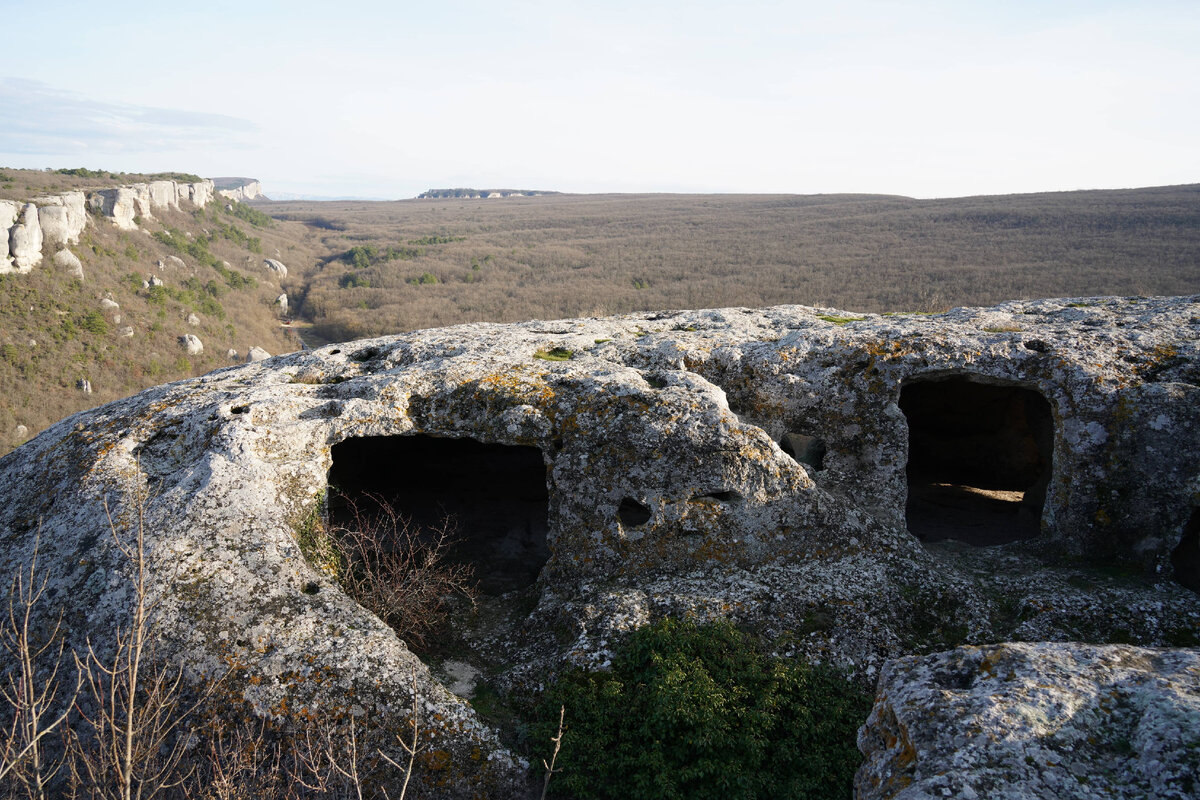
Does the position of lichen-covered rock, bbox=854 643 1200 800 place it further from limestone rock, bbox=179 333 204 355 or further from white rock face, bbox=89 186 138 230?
white rock face, bbox=89 186 138 230

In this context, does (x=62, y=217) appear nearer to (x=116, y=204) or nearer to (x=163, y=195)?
(x=116, y=204)

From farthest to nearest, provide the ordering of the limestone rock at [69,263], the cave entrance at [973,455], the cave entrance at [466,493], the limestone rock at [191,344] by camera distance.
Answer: the limestone rock at [191,344] < the limestone rock at [69,263] < the cave entrance at [973,455] < the cave entrance at [466,493]

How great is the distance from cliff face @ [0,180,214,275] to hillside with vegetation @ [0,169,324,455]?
2.91 ft

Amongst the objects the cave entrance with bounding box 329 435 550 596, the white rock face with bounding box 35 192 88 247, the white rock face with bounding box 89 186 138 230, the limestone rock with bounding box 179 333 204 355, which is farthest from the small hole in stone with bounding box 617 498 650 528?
the white rock face with bounding box 89 186 138 230

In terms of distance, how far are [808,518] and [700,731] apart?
3.68 meters

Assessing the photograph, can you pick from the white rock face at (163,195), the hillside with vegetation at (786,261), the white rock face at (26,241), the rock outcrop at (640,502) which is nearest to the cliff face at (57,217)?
the white rock face at (26,241)

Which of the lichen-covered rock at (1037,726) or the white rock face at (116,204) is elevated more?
the white rock face at (116,204)

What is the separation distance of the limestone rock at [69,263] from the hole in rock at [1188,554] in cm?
5997

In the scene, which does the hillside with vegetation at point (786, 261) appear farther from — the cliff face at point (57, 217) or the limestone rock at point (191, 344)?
the cliff face at point (57, 217)

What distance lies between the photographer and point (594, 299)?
56.2m

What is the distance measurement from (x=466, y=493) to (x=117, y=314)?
45879 mm

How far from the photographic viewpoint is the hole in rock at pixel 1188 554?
9125mm

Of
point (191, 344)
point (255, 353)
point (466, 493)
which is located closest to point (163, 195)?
point (191, 344)

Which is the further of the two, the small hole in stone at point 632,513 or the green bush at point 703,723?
the small hole in stone at point 632,513
